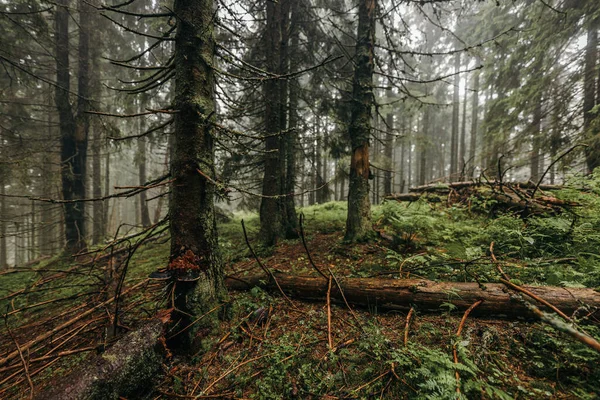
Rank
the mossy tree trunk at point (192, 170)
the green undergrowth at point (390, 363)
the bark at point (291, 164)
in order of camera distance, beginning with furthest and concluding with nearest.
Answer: the bark at point (291, 164)
the mossy tree trunk at point (192, 170)
the green undergrowth at point (390, 363)

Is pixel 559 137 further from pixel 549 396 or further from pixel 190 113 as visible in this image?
pixel 190 113

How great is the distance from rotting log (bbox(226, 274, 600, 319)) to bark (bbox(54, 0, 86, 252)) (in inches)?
330

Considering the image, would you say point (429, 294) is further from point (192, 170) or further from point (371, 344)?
point (192, 170)

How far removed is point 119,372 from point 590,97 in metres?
14.1

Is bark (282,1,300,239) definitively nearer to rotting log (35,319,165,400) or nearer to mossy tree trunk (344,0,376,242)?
mossy tree trunk (344,0,376,242)

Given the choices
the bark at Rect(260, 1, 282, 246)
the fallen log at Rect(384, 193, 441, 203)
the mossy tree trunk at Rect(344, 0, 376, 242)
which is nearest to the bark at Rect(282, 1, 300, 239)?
the bark at Rect(260, 1, 282, 246)

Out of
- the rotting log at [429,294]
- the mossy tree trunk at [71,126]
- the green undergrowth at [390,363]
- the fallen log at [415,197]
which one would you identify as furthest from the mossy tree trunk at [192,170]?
the mossy tree trunk at [71,126]

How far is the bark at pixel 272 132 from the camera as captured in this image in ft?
19.2

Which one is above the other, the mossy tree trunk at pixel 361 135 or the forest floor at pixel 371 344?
the mossy tree trunk at pixel 361 135

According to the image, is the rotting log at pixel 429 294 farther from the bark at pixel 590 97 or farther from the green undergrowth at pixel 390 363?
the bark at pixel 590 97

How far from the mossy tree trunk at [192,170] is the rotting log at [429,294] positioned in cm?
104

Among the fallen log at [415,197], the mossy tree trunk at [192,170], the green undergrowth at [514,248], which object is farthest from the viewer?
the fallen log at [415,197]

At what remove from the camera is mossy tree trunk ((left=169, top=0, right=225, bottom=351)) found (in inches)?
102

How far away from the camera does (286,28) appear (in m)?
6.49
